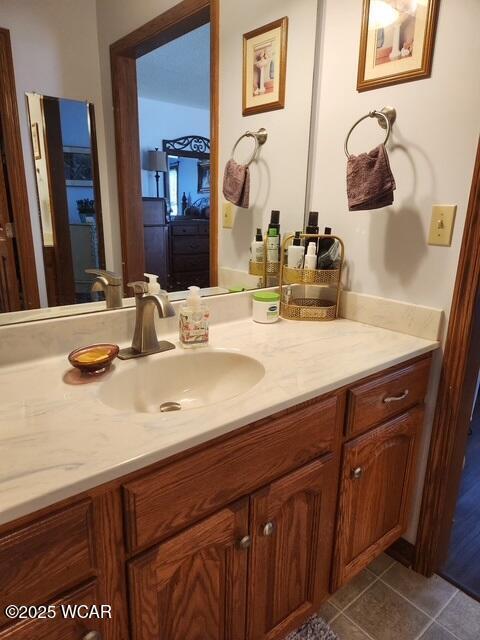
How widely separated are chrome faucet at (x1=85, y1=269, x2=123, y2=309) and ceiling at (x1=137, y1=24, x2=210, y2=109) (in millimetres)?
512

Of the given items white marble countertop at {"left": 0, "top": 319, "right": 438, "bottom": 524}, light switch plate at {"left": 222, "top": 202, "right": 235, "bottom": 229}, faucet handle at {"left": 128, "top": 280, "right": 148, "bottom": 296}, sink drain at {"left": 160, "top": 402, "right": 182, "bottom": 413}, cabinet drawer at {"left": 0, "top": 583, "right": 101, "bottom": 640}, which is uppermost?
light switch plate at {"left": 222, "top": 202, "right": 235, "bottom": 229}

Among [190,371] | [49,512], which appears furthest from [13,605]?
[190,371]

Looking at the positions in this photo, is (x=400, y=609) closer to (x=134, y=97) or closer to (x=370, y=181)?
(x=370, y=181)

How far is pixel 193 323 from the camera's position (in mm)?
1146

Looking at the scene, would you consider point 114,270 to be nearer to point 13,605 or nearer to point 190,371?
point 190,371

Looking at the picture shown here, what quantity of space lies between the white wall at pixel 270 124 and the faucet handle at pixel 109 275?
0.41m

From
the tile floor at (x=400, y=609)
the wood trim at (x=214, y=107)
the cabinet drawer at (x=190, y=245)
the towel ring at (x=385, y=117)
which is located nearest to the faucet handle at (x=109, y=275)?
the cabinet drawer at (x=190, y=245)

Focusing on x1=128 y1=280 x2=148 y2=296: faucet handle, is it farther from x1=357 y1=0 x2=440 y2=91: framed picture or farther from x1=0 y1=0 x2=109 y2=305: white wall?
x1=357 y1=0 x2=440 y2=91: framed picture

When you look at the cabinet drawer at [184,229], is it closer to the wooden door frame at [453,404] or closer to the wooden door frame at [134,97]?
the wooden door frame at [134,97]

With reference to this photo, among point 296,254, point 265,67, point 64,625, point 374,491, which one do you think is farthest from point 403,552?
point 265,67

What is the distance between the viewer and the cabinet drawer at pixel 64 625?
591mm

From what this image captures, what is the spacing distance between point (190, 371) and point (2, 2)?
0.94 m

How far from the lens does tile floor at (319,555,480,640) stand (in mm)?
1239


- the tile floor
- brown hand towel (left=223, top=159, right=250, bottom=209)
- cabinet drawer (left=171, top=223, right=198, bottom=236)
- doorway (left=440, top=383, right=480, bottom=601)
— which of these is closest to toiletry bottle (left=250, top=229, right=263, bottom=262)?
brown hand towel (left=223, top=159, right=250, bottom=209)
